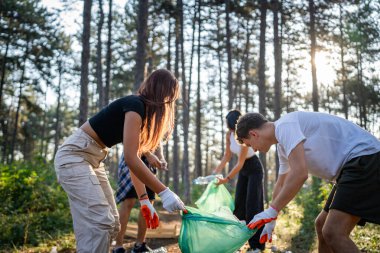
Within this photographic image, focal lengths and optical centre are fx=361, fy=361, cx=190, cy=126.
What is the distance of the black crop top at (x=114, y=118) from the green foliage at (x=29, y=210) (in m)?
3.20

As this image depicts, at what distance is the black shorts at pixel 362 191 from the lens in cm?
248

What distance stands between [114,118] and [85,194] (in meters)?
0.61

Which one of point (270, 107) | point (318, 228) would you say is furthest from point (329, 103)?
point (318, 228)

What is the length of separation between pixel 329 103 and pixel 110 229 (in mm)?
23465

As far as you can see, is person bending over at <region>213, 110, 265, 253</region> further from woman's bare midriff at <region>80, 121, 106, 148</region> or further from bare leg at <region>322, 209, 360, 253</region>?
woman's bare midriff at <region>80, 121, 106, 148</region>

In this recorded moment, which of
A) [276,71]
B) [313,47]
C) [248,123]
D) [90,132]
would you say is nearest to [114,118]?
[90,132]

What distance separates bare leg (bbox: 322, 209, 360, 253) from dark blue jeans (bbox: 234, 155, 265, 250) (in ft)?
7.17

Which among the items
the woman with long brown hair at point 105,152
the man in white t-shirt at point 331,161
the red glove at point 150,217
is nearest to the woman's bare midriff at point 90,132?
the woman with long brown hair at point 105,152

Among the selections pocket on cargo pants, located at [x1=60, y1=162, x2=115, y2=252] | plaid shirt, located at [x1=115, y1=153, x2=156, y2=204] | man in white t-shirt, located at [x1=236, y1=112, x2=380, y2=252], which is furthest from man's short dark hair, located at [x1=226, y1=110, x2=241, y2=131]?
pocket on cargo pants, located at [x1=60, y1=162, x2=115, y2=252]

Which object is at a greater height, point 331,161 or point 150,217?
point 331,161

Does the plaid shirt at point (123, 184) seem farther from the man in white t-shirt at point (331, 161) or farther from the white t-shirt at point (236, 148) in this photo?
the man in white t-shirt at point (331, 161)

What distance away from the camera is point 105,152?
309 centimetres

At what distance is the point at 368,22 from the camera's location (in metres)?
15.8

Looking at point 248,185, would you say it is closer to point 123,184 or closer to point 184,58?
point 123,184
